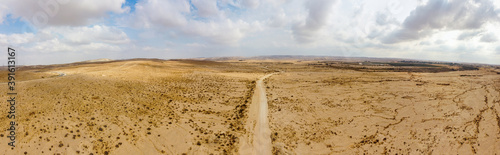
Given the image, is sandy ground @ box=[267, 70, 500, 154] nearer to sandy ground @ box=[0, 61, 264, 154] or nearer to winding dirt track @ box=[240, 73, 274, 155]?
winding dirt track @ box=[240, 73, 274, 155]

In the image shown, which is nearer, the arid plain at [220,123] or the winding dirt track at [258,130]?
the arid plain at [220,123]

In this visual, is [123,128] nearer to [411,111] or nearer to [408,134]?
[408,134]

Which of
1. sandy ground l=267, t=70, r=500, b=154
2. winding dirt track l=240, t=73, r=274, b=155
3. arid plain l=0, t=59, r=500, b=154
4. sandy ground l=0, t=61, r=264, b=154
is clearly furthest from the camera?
sandy ground l=267, t=70, r=500, b=154

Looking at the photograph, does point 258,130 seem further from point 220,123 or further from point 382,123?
point 382,123

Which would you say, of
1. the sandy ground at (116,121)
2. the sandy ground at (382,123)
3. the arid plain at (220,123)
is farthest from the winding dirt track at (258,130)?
the sandy ground at (116,121)

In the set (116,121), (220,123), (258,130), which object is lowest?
(258,130)

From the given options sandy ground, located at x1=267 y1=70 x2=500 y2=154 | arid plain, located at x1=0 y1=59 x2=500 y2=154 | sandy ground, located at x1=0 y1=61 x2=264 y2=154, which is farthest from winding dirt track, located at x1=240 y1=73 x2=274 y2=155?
sandy ground, located at x1=0 y1=61 x2=264 y2=154

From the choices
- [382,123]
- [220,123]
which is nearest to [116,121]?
[220,123]

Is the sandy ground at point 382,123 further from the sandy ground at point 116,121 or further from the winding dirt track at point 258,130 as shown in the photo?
the sandy ground at point 116,121

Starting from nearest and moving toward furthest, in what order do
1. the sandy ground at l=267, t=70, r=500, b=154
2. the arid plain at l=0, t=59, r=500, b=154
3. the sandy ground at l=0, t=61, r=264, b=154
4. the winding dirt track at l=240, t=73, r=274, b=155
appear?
1. the sandy ground at l=0, t=61, r=264, b=154
2. the arid plain at l=0, t=59, r=500, b=154
3. the winding dirt track at l=240, t=73, r=274, b=155
4. the sandy ground at l=267, t=70, r=500, b=154
